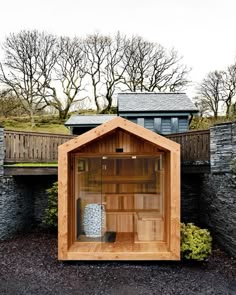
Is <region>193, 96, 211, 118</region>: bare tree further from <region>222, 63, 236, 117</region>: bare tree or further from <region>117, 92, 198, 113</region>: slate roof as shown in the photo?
<region>117, 92, 198, 113</region>: slate roof

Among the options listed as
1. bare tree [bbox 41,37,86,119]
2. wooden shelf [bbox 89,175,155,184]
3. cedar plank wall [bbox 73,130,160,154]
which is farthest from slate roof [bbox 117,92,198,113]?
bare tree [bbox 41,37,86,119]

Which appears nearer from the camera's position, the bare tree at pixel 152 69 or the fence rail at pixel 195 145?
the fence rail at pixel 195 145

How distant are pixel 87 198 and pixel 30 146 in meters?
2.94

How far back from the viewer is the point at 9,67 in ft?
69.3

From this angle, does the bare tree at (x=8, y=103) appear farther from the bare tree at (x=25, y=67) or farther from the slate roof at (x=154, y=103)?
the slate roof at (x=154, y=103)

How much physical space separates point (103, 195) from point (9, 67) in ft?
56.3

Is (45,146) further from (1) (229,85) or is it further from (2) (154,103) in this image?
(1) (229,85)

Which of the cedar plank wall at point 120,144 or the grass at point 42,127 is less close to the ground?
the grass at point 42,127

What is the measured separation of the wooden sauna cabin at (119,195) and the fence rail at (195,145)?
5.54ft

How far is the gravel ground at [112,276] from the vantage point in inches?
193

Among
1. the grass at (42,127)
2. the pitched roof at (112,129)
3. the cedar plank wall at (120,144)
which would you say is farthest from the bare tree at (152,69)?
the pitched roof at (112,129)

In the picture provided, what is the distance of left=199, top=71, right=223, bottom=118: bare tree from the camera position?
67.8 feet

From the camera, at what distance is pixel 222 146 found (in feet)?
22.7

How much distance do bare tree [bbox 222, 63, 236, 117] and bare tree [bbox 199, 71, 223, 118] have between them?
197 millimetres
